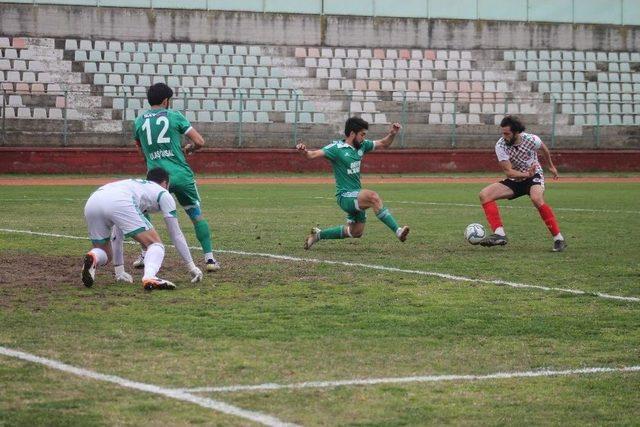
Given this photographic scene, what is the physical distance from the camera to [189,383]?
677cm

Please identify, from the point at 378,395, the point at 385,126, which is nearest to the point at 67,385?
the point at 378,395

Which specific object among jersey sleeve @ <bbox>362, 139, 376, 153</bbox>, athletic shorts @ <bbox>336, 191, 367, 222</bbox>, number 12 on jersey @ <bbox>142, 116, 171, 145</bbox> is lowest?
athletic shorts @ <bbox>336, 191, 367, 222</bbox>

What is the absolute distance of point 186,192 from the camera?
1187 centimetres

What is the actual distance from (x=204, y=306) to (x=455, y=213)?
11.4m

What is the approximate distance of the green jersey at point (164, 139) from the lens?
11.7 metres

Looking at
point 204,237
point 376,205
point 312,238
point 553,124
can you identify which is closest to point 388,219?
point 376,205

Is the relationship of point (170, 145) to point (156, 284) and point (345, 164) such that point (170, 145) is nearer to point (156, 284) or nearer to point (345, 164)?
point (156, 284)

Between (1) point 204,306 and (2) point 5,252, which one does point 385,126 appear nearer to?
(2) point 5,252

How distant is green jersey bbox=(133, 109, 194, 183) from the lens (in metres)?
11.7

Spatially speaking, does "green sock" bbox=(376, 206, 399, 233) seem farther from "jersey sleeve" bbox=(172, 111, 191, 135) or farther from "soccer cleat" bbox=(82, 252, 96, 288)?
"soccer cleat" bbox=(82, 252, 96, 288)

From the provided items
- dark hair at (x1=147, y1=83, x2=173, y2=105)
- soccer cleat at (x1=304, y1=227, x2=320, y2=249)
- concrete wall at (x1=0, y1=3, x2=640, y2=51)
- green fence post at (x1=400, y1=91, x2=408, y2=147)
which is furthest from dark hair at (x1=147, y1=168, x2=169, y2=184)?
concrete wall at (x1=0, y1=3, x2=640, y2=51)

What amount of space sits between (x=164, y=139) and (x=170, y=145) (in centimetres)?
10

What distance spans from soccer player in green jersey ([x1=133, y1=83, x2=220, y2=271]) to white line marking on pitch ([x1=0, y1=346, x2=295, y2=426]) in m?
4.33

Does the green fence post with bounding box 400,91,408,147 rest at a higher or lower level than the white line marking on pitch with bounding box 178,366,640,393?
higher
